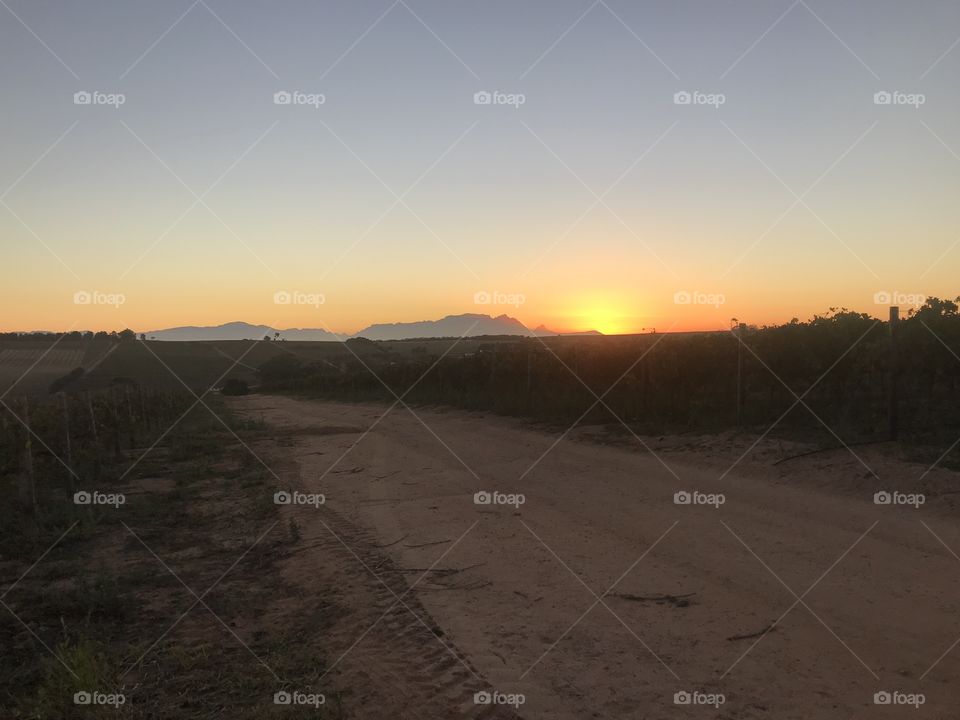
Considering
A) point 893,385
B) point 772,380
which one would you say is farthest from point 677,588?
point 772,380

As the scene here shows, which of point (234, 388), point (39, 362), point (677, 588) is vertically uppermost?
point (39, 362)

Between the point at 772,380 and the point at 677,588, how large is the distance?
1177cm

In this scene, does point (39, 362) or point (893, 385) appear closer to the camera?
point (893, 385)

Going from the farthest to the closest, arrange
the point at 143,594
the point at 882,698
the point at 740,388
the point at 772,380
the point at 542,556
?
the point at 772,380, the point at 740,388, the point at 542,556, the point at 143,594, the point at 882,698

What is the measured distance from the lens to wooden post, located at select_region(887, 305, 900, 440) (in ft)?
39.7

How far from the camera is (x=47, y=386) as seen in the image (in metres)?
48.5

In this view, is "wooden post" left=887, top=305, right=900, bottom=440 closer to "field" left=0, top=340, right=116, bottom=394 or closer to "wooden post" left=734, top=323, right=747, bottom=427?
"wooden post" left=734, top=323, right=747, bottom=427

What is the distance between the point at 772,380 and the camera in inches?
664

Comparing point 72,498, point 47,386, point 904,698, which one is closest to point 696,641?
point 904,698

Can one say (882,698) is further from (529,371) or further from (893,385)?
(529,371)

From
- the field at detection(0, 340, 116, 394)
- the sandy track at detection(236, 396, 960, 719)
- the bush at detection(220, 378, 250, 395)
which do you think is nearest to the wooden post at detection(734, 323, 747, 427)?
the sandy track at detection(236, 396, 960, 719)

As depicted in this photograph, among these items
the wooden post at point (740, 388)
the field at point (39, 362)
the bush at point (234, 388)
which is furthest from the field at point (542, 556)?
the bush at point (234, 388)

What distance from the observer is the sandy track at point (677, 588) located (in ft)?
15.1

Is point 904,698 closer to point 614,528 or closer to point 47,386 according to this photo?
point 614,528
